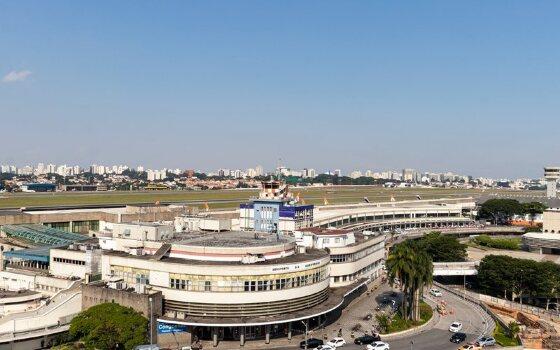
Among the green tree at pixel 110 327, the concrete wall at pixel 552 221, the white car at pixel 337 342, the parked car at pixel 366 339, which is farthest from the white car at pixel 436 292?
the concrete wall at pixel 552 221

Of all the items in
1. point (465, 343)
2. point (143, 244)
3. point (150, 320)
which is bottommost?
point (465, 343)

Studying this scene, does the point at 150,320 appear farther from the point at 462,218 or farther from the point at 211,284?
the point at 462,218

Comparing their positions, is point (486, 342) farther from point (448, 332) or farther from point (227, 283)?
point (227, 283)

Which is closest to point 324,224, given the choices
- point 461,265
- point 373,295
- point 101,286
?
point 461,265

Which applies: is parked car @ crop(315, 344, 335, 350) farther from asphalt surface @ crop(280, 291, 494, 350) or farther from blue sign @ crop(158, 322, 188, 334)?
blue sign @ crop(158, 322, 188, 334)

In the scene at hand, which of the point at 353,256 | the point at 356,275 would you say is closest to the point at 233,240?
the point at 353,256

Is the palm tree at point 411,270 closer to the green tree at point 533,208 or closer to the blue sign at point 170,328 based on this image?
the blue sign at point 170,328
